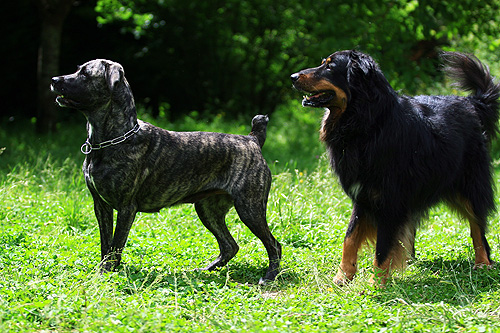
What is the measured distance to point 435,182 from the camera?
4.69m

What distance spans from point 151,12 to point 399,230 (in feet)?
35.5

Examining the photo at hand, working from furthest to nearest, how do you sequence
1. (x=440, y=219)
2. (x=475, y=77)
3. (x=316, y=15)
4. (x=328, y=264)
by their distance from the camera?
(x=316, y=15), (x=440, y=219), (x=475, y=77), (x=328, y=264)

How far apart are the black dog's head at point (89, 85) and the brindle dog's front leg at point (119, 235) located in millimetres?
849

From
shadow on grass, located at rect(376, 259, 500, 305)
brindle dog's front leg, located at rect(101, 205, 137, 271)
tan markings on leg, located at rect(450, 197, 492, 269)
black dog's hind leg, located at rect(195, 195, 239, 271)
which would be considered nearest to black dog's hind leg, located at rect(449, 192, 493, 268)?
tan markings on leg, located at rect(450, 197, 492, 269)

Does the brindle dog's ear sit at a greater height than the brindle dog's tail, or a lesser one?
greater

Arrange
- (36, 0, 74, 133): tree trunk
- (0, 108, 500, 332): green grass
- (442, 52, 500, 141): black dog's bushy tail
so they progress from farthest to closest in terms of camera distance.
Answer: (36, 0, 74, 133): tree trunk → (442, 52, 500, 141): black dog's bushy tail → (0, 108, 500, 332): green grass

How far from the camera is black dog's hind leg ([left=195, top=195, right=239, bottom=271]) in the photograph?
505 cm

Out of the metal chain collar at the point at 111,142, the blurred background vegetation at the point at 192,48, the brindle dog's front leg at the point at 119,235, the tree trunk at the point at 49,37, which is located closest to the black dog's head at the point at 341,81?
the metal chain collar at the point at 111,142

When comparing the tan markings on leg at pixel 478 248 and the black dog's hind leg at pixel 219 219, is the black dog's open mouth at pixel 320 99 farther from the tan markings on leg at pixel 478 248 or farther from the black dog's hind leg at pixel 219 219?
the tan markings on leg at pixel 478 248

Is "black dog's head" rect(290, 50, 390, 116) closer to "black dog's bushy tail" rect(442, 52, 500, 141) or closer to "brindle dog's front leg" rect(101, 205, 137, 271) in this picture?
"black dog's bushy tail" rect(442, 52, 500, 141)

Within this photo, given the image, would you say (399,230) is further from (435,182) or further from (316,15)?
(316,15)

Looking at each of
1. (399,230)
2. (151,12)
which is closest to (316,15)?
(151,12)

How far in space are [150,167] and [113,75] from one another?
777 millimetres

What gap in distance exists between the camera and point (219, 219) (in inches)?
200
